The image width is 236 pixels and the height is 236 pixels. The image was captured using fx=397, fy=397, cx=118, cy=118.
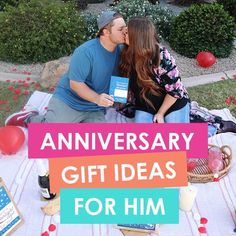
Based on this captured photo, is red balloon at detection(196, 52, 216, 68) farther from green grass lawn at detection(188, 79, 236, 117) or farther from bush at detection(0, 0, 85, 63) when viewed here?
bush at detection(0, 0, 85, 63)

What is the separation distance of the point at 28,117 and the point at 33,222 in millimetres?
1385

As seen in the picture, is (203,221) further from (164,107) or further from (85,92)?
(85,92)

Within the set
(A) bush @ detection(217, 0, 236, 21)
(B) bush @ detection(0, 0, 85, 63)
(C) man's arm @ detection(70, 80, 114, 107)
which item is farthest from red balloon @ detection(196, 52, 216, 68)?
(C) man's arm @ detection(70, 80, 114, 107)

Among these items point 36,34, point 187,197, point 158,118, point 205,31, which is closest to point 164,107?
point 158,118

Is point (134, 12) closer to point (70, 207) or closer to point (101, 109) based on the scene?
point (101, 109)

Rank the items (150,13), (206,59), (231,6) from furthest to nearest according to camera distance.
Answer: (231,6)
(150,13)
(206,59)

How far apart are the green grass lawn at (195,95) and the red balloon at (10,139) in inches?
29.2

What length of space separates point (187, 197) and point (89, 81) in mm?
1325

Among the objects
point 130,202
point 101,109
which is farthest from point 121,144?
point 101,109

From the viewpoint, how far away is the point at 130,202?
1.51 m

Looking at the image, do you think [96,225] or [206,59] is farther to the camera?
[206,59]

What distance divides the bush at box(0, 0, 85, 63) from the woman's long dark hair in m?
2.15

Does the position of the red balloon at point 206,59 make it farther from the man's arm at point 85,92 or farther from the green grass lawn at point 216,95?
the man's arm at point 85,92

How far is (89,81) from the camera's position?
3387 millimetres
